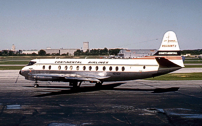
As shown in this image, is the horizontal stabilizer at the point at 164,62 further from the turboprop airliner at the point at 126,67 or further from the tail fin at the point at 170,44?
the tail fin at the point at 170,44

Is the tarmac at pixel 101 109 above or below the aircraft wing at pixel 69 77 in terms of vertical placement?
below

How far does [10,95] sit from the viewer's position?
23031 mm

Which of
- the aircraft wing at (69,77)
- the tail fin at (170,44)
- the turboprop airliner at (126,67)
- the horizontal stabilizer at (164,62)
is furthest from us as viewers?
the tail fin at (170,44)

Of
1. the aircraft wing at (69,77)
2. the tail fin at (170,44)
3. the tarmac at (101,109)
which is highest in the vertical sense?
the tail fin at (170,44)

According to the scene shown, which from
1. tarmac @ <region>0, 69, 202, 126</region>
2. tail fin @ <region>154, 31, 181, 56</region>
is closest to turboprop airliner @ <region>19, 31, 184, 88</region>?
tail fin @ <region>154, 31, 181, 56</region>

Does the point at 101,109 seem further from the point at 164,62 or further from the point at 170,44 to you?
the point at 170,44

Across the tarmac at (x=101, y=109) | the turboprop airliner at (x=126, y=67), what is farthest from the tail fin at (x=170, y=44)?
the tarmac at (x=101, y=109)

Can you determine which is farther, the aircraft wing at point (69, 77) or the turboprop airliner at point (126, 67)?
the turboprop airliner at point (126, 67)

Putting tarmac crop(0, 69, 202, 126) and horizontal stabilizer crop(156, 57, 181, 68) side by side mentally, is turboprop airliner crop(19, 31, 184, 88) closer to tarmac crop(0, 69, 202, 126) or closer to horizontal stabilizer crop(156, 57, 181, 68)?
horizontal stabilizer crop(156, 57, 181, 68)

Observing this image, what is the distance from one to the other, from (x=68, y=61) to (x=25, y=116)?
517 inches

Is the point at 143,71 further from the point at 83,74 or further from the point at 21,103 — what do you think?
the point at 21,103

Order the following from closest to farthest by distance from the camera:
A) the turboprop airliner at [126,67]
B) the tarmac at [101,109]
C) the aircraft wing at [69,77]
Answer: the tarmac at [101,109] < the aircraft wing at [69,77] < the turboprop airliner at [126,67]

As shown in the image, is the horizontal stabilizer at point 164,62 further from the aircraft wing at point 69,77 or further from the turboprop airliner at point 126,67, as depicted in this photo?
the aircraft wing at point 69,77

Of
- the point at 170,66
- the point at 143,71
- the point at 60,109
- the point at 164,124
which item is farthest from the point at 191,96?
the point at 60,109
